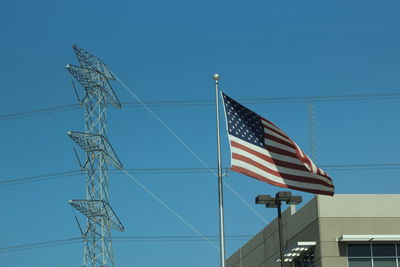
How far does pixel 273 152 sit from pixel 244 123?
50.3 inches

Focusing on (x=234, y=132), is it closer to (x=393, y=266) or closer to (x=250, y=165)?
(x=250, y=165)

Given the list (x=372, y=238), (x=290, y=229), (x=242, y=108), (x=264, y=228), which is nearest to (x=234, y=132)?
(x=242, y=108)

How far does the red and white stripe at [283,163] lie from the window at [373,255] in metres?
11.3

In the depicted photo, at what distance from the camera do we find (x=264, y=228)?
1698 inches

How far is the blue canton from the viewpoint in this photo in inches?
970

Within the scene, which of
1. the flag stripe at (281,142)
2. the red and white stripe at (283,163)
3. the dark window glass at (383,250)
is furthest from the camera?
the dark window glass at (383,250)

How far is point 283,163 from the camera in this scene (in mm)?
24922

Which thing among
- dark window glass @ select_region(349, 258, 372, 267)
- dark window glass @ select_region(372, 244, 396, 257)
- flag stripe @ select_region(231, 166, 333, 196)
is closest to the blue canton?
flag stripe @ select_region(231, 166, 333, 196)

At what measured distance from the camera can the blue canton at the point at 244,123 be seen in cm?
2464

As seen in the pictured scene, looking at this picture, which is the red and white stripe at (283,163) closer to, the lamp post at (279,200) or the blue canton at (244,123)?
the blue canton at (244,123)

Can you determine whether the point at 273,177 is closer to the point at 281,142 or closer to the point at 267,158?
the point at 267,158

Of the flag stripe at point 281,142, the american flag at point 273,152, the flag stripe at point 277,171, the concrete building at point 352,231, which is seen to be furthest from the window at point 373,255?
the flag stripe at point 281,142

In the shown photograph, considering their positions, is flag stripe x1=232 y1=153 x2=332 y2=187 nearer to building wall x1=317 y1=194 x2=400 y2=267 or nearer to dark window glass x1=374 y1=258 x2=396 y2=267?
building wall x1=317 y1=194 x2=400 y2=267

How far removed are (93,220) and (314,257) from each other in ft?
60.3
